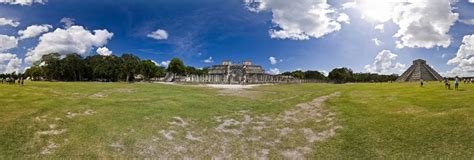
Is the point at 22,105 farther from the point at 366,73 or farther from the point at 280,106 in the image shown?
the point at 366,73

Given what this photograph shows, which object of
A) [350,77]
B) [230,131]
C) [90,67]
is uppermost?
[90,67]

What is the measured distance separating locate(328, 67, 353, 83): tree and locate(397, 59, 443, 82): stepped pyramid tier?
45481 mm

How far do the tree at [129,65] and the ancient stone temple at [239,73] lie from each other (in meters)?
31.8

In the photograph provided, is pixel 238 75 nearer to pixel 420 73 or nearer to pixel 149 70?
pixel 149 70

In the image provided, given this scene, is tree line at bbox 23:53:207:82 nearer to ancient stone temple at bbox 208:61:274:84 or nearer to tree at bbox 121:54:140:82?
tree at bbox 121:54:140:82

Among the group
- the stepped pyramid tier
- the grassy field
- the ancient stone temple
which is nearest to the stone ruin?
the ancient stone temple

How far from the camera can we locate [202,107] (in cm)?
2967

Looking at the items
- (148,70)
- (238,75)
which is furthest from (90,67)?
(238,75)

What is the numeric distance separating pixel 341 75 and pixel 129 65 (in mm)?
102504

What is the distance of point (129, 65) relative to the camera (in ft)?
328

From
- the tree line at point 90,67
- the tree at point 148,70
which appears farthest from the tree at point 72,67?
the tree at point 148,70

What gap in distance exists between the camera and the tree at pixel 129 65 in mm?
98725

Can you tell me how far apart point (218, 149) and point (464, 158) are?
12708mm

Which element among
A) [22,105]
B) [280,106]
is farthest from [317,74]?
[22,105]
